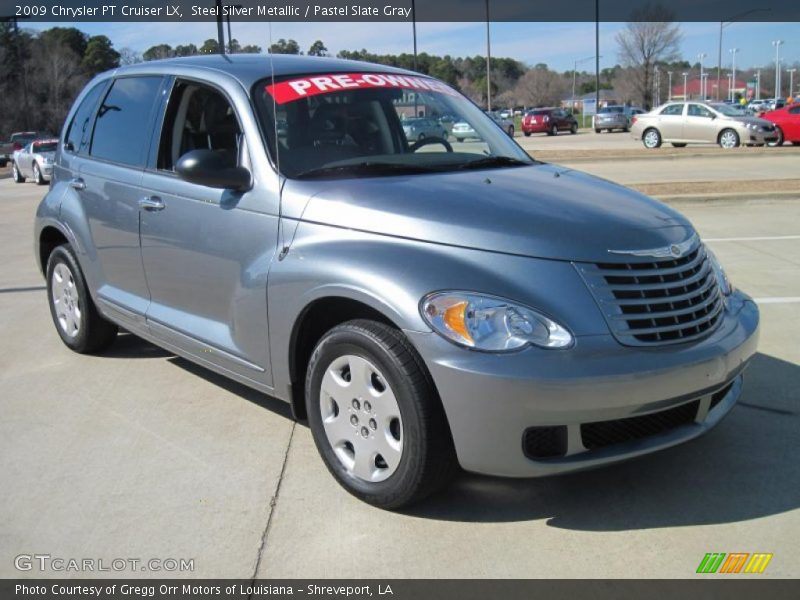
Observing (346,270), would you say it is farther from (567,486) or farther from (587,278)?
(567,486)

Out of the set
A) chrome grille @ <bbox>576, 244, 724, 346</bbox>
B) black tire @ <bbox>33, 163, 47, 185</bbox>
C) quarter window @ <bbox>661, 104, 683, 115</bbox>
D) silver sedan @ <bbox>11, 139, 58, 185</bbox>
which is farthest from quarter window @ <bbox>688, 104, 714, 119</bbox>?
chrome grille @ <bbox>576, 244, 724, 346</bbox>

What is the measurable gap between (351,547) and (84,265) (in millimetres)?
3073

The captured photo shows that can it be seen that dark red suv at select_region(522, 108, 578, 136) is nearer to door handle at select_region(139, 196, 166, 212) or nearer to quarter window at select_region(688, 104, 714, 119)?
quarter window at select_region(688, 104, 714, 119)

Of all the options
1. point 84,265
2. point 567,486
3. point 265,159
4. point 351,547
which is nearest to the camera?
point 351,547

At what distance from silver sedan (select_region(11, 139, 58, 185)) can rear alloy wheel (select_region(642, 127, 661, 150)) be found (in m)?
19.2

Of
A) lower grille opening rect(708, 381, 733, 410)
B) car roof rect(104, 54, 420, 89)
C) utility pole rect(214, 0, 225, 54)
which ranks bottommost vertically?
lower grille opening rect(708, 381, 733, 410)

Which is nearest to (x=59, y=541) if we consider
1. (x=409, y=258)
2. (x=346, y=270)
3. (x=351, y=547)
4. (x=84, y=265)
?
(x=351, y=547)

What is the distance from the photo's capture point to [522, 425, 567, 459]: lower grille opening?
9.65 ft

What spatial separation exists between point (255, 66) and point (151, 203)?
3.05 ft

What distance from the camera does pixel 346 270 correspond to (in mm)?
3234

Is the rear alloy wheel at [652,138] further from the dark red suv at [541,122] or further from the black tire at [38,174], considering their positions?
the dark red suv at [541,122]

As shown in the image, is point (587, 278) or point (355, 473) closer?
point (587, 278)

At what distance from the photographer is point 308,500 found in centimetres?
343

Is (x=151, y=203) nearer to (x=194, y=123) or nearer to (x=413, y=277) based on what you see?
(x=194, y=123)
